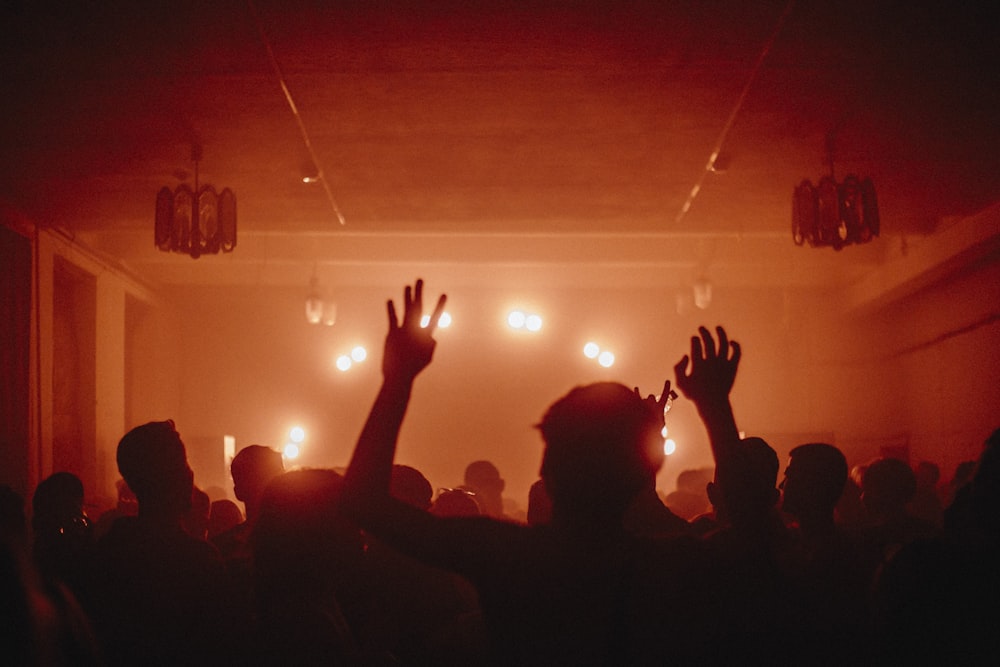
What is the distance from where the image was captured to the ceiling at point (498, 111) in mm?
5621

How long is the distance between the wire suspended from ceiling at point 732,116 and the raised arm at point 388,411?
444cm

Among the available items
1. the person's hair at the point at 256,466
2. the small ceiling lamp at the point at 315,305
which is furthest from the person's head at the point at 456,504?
the small ceiling lamp at the point at 315,305

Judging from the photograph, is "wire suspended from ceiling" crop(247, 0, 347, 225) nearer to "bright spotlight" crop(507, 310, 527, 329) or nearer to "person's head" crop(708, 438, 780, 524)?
"person's head" crop(708, 438, 780, 524)

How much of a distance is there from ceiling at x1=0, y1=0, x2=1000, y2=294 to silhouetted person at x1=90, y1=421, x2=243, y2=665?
3.62 meters

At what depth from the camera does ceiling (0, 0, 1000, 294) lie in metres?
5.62

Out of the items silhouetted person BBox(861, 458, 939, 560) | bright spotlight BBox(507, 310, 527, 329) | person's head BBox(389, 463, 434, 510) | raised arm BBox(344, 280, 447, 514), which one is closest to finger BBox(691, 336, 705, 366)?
raised arm BBox(344, 280, 447, 514)

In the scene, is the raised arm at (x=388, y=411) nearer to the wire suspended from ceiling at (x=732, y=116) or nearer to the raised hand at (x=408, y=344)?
the raised hand at (x=408, y=344)

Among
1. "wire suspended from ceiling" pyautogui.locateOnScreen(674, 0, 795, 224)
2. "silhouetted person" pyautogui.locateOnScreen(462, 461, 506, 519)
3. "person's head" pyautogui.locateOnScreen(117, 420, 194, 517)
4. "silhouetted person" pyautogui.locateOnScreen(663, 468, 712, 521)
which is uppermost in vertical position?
"wire suspended from ceiling" pyautogui.locateOnScreen(674, 0, 795, 224)

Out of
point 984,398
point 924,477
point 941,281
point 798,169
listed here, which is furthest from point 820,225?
point 941,281

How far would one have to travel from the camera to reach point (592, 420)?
70.6 inches

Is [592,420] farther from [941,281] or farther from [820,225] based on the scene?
[941,281]

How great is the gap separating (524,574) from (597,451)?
0.91 ft

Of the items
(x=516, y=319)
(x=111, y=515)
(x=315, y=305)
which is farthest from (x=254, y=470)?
(x=516, y=319)

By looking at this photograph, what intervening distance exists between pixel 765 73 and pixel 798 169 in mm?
2387
